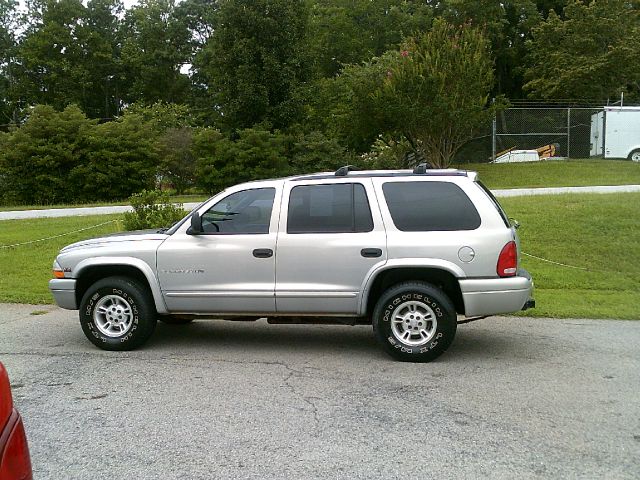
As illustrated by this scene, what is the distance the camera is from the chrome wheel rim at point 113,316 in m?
6.63

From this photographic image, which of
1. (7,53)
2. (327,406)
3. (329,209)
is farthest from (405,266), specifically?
(7,53)

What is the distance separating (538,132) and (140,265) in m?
27.6

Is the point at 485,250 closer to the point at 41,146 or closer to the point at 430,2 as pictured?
the point at 41,146

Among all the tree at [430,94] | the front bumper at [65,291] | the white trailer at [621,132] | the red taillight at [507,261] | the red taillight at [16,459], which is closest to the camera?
the red taillight at [16,459]

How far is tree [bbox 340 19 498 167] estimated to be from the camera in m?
23.8

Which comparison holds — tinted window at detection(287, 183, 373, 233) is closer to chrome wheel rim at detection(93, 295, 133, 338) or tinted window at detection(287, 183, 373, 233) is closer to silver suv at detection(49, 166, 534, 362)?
silver suv at detection(49, 166, 534, 362)

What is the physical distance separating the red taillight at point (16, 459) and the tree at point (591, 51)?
36.4 metres

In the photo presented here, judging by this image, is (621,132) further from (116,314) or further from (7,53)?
(7,53)

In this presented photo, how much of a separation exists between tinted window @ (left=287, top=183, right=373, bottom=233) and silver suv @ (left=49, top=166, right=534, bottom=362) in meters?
0.01

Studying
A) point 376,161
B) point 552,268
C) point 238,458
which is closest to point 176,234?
point 238,458

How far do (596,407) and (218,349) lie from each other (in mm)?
3766

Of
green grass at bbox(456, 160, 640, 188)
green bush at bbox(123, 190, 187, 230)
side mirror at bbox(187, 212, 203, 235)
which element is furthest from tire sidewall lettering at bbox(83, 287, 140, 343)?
green grass at bbox(456, 160, 640, 188)

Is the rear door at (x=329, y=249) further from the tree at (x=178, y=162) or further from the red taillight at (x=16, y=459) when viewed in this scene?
the tree at (x=178, y=162)

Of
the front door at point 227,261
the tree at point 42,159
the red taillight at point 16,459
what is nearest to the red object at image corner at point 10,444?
the red taillight at point 16,459
